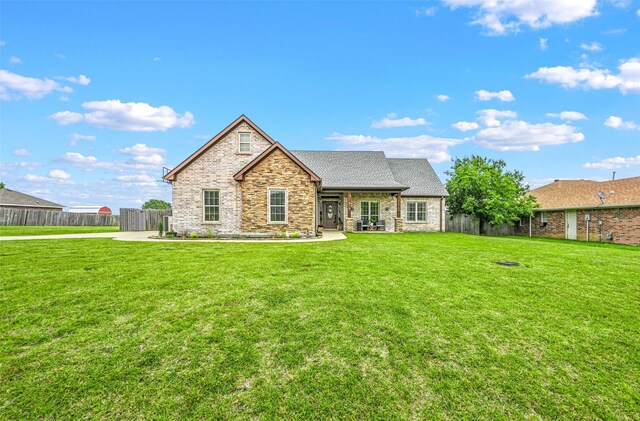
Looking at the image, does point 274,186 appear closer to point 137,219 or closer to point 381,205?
point 381,205

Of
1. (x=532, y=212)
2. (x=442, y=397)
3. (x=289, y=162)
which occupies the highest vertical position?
(x=289, y=162)

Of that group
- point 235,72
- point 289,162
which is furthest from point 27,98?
point 289,162

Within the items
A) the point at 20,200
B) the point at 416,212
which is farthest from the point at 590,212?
the point at 20,200

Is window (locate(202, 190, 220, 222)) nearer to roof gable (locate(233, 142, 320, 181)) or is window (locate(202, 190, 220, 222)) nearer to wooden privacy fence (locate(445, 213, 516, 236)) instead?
roof gable (locate(233, 142, 320, 181))

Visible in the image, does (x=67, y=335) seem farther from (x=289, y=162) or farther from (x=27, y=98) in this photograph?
(x=27, y=98)

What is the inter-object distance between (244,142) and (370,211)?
32.7 ft

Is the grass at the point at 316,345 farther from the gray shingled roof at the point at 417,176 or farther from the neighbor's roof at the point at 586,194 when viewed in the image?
the neighbor's roof at the point at 586,194

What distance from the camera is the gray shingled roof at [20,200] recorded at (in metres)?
36.2

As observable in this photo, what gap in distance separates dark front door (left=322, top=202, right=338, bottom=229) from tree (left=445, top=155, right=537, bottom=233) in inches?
428

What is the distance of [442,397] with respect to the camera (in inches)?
119

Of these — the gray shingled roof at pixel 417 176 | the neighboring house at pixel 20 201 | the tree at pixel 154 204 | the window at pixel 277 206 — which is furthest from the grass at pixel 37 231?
the tree at pixel 154 204

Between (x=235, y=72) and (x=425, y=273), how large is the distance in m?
17.2

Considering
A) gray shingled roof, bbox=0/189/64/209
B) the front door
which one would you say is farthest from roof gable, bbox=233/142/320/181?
gray shingled roof, bbox=0/189/64/209

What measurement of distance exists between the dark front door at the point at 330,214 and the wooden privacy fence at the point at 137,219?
38.8 feet
